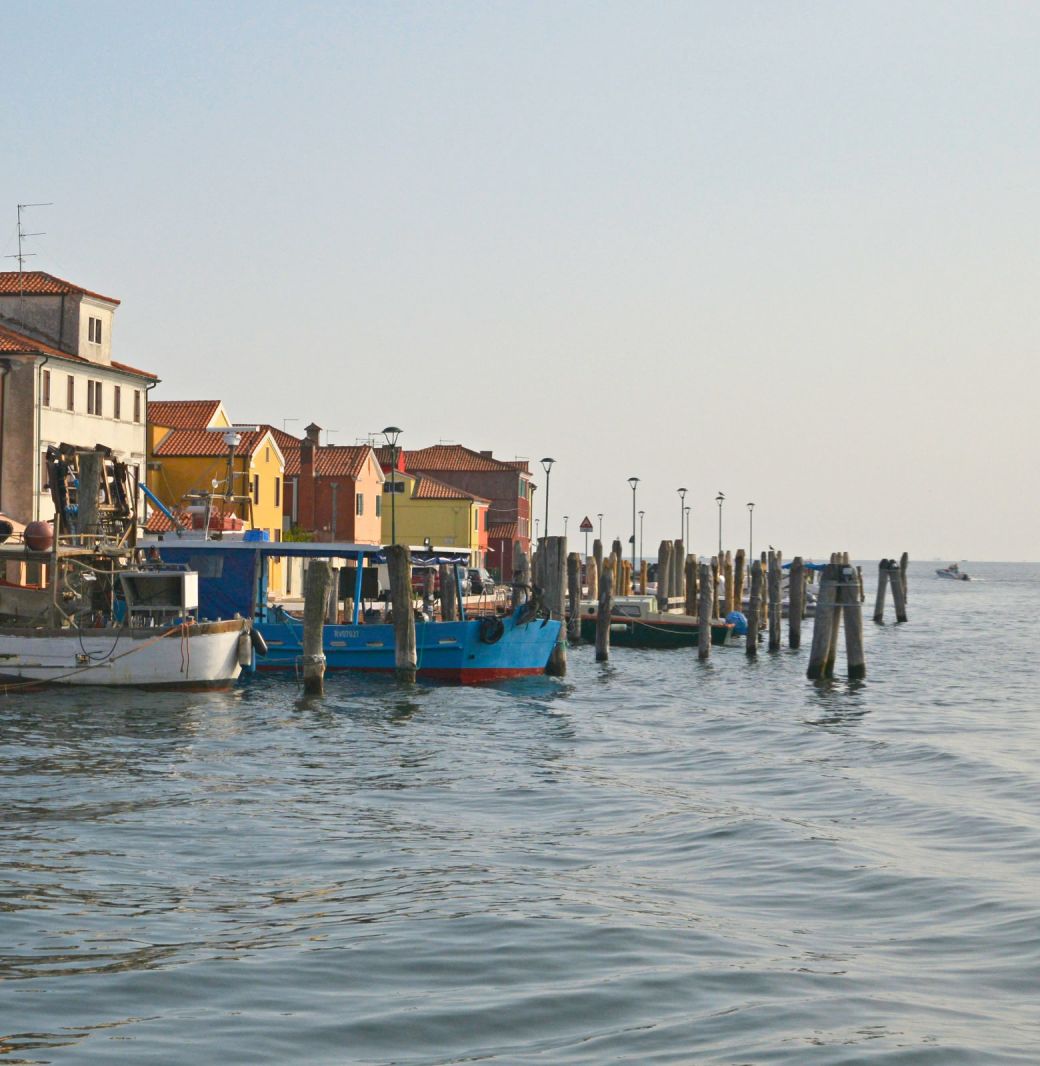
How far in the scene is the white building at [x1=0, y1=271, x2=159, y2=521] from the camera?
1989 inches

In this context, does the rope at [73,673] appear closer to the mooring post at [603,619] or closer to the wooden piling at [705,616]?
the mooring post at [603,619]

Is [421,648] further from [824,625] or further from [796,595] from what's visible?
[796,595]

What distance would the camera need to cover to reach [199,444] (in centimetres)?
6525

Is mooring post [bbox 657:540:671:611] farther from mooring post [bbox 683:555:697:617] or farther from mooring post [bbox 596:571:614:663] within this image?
mooring post [bbox 596:571:614:663]

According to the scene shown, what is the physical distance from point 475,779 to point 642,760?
11.5 feet

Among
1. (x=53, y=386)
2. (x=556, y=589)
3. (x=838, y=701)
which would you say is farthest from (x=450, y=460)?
(x=838, y=701)

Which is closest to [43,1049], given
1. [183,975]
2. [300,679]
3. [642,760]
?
[183,975]

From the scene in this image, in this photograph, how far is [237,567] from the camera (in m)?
34.5

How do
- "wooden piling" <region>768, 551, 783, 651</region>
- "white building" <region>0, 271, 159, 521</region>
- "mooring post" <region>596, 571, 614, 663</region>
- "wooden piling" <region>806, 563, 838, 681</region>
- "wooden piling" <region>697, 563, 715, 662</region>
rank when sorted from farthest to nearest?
"white building" <region>0, 271, 159, 521</region>, "wooden piling" <region>768, 551, 783, 651</region>, "wooden piling" <region>697, 563, 715, 662</region>, "mooring post" <region>596, 571, 614, 663</region>, "wooden piling" <region>806, 563, 838, 681</region>

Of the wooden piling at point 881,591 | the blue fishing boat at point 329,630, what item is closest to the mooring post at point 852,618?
the blue fishing boat at point 329,630

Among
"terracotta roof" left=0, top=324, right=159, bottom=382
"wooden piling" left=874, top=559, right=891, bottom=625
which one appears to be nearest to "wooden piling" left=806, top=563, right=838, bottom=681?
"terracotta roof" left=0, top=324, right=159, bottom=382

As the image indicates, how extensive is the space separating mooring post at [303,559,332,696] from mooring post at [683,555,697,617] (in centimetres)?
2856

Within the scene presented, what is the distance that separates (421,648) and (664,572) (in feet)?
85.2

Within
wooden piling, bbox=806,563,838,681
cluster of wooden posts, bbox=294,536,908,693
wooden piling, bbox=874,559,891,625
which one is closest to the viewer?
cluster of wooden posts, bbox=294,536,908,693
